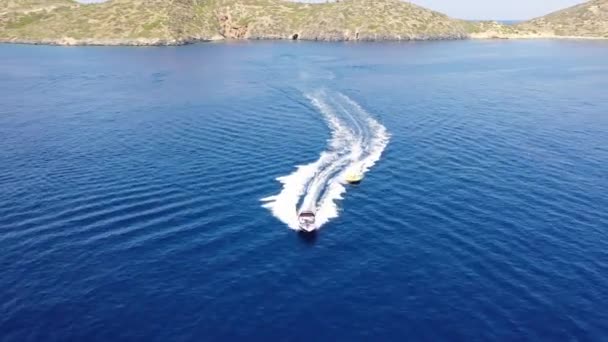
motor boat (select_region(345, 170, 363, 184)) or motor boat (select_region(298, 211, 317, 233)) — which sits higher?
motor boat (select_region(345, 170, 363, 184))

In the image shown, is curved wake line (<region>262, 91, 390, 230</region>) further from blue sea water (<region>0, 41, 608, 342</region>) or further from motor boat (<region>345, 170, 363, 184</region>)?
motor boat (<region>345, 170, 363, 184</region>)

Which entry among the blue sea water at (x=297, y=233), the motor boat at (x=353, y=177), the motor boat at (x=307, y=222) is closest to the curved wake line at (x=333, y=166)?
the blue sea water at (x=297, y=233)

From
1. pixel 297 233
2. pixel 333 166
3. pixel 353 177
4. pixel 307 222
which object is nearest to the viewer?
pixel 307 222

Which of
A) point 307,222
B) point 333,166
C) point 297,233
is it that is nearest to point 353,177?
point 333,166

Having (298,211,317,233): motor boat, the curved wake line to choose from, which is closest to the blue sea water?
the curved wake line

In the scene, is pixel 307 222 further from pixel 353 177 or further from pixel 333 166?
pixel 333 166

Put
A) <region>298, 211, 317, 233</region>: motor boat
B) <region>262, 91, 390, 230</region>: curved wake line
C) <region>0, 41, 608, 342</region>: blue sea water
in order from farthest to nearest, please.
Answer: <region>262, 91, 390, 230</region>: curved wake line
<region>298, 211, 317, 233</region>: motor boat
<region>0, 41, 608, 342</region>: blue sea water

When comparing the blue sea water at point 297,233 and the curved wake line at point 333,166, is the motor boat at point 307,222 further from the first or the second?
the curved wake line at point 333,166

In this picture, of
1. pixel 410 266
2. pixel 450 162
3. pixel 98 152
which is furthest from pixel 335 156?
pixel 98 152
